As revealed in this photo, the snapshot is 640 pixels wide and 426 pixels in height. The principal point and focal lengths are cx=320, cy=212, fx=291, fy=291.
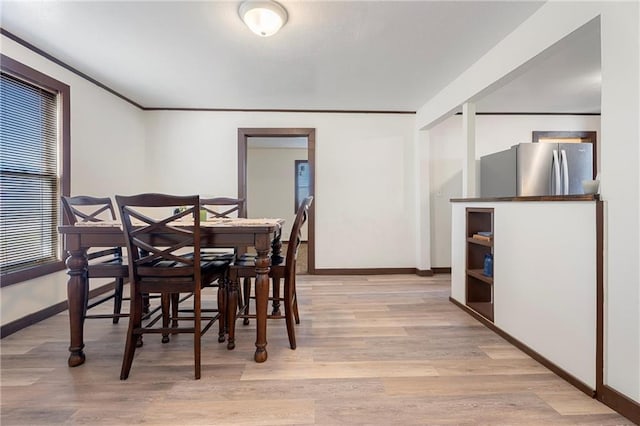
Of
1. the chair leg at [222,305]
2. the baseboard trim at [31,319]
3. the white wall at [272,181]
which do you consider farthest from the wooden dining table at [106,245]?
the white wall at [272,181]

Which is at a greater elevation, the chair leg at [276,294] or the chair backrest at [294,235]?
the chair backrest at [294,235]

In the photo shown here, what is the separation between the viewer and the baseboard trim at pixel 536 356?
4.92ft

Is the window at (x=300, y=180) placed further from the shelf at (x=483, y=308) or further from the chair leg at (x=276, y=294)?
the shelf at (x=483, y=308)

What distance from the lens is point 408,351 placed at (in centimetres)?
193

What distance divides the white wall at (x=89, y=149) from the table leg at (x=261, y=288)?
197 cm

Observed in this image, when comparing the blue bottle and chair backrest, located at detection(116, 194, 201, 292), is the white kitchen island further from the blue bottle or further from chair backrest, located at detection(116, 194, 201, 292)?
chair backrest, located at detection(116, 194, 201, 292)

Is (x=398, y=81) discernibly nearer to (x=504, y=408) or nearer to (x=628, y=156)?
(x=628, y=156)

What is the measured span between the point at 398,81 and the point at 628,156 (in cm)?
214

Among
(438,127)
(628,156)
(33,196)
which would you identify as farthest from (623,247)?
(33,196)

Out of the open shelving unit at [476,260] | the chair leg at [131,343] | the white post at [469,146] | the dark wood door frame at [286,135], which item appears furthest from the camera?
the dark wood door frame at [286,135]

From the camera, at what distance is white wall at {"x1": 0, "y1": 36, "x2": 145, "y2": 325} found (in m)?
2.28

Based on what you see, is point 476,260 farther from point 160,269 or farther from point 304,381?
point 160,269

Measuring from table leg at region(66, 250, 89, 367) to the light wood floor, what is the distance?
86mm

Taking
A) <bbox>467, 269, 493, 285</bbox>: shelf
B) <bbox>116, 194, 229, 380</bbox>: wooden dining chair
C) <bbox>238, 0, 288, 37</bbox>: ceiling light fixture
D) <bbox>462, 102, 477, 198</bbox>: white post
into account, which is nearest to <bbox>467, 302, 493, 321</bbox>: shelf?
<bbox>467, 269, 493, 285</bbox>: shelf
